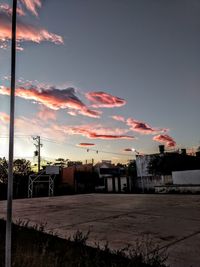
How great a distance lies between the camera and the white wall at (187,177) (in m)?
31.5

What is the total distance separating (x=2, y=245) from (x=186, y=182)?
1168 inches

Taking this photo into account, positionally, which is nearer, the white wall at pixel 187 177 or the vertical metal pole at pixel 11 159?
the vertical metal pole at pixel 11 159

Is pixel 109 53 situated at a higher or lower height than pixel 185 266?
higher

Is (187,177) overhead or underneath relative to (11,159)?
underneath

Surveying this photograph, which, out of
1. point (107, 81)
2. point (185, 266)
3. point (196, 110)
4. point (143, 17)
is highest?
point (143, 17)

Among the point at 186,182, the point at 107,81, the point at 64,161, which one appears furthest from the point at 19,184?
the point at 64,161

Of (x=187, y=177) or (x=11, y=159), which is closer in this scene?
(x=11, y=159)

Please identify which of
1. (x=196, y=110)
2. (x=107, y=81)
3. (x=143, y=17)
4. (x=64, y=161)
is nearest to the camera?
(x=143, y=17)

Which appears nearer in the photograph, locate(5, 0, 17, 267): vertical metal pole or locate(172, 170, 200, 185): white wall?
locate(5, 0, 17, 267): vertical metal pole

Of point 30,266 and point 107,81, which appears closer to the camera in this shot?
point 30,266

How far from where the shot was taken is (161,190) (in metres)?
31.7

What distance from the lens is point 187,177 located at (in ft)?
106

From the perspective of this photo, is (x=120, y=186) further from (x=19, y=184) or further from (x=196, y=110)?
(x=196, y=110)

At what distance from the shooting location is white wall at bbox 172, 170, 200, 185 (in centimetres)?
3147
